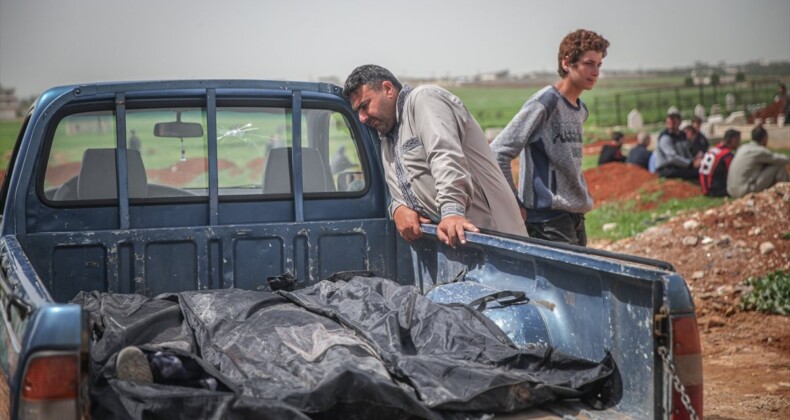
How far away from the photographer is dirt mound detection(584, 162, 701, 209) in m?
16.7

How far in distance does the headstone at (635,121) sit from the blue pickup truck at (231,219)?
1014 inches

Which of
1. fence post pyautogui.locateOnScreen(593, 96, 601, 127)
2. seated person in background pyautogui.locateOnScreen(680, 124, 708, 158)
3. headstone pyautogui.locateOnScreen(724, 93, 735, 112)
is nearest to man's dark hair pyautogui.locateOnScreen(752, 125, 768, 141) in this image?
seated person in background pyautogui.locateOnScreen(680, 124, 708, 158)

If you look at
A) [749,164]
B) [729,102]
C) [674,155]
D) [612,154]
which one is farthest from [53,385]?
[729,102]

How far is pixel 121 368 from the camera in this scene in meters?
2.77

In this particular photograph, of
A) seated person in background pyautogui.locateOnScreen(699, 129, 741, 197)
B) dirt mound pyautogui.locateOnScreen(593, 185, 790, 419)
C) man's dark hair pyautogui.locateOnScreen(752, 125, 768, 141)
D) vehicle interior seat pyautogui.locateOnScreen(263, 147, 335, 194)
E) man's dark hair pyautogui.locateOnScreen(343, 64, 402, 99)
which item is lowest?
dirt mound pyautogui.locateOnScreen(593, 185, 790, 419)

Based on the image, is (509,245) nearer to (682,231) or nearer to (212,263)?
(212,263)

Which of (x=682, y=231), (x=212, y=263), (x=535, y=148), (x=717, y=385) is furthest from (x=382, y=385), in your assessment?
(x=682, y=231)

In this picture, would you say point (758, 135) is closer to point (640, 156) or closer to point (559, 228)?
point (640, 156)

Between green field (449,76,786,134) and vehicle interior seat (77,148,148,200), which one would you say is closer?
vehicle interior seat (77,148,148,200)

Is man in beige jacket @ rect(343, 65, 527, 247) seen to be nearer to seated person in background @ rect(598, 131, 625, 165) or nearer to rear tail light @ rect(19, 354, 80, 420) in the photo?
rear tail light @ rect(19, 354, 80, 420)

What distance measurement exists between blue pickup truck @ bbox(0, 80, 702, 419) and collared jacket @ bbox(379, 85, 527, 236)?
0.20 m

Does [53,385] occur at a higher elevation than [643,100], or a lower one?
lower

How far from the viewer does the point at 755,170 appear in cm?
1488

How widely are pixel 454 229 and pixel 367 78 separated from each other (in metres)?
1.05
